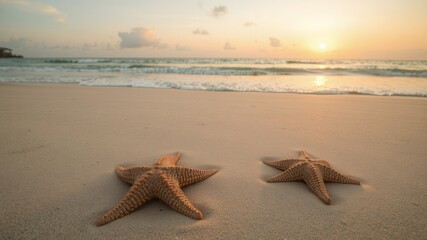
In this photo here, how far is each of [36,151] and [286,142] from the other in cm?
392

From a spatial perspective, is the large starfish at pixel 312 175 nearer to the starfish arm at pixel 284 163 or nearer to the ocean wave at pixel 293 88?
the starfish arm at pixel 284 163

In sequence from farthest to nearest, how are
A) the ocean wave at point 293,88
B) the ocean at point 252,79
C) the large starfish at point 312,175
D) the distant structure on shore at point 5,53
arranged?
the distant structure on shore at point 5,53, the ocean at point 252,79, the ocean wave at point 293,88, the large starfish at point 312,175

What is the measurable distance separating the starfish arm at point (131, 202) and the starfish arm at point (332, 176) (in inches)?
76.1

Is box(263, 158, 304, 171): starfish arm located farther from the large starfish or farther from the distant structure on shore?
the distant structure on shore

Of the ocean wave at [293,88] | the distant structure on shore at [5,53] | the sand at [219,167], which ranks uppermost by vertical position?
the distant structure on shore at [5,53]

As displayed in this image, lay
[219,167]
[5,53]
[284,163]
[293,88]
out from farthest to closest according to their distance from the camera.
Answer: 1. [5,53]
2. [293,88]
3. [219,167]
4. [284,163]

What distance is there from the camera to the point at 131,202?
2.17 meters

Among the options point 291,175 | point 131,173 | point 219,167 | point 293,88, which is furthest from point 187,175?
point 293,88

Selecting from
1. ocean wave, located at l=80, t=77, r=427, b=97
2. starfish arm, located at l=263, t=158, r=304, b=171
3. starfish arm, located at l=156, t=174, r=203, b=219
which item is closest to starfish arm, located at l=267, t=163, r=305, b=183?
starfish arm, located at l=263, t=158, r=304, b=171

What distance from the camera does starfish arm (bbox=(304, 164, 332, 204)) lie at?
245 centimetres

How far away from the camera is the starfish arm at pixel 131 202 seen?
2.11m

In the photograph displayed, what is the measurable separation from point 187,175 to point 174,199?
15.5 inches

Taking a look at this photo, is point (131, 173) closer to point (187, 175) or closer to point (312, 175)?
point (187, 175)

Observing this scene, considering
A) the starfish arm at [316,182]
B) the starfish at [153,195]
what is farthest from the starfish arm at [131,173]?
the starfish arm at [316,182]
